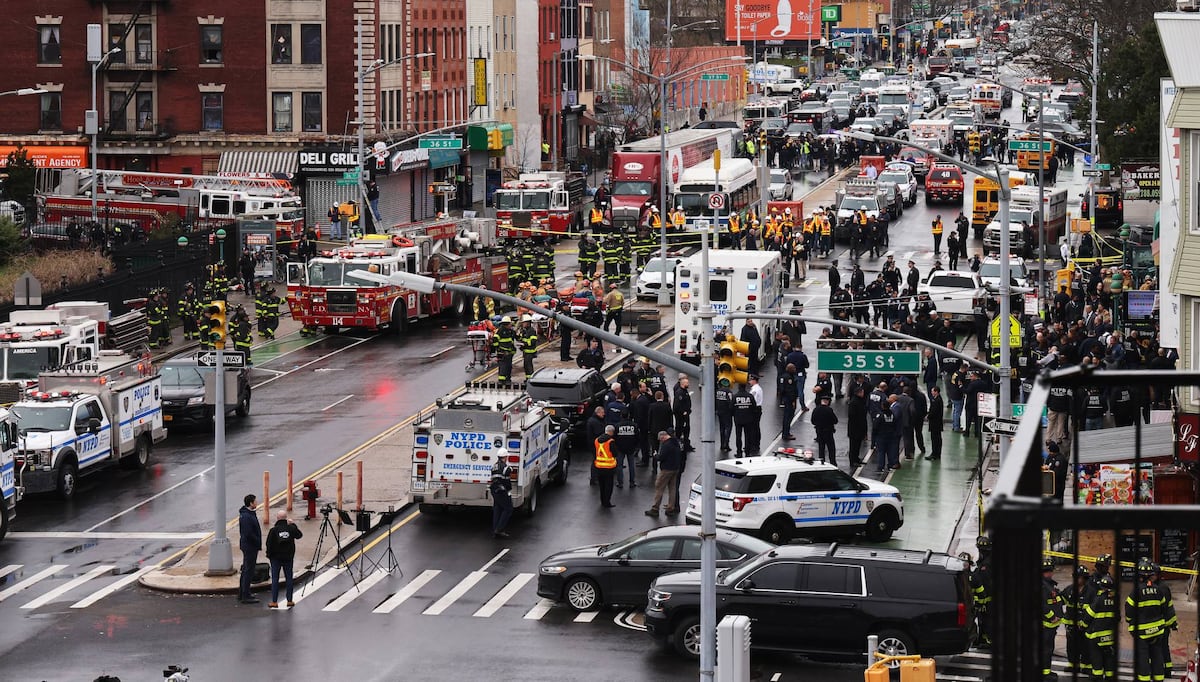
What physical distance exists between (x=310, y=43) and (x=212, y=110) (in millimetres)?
4946

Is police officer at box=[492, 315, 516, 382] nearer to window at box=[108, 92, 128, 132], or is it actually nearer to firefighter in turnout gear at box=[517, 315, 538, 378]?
firefighter in turnout gear at box=[517, 315, 538, 378]

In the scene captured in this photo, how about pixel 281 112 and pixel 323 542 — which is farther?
pixel 281 112

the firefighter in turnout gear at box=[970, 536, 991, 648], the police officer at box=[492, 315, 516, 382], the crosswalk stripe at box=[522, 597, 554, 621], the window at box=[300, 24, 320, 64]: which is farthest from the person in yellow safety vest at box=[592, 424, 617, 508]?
the window at box=[300, 24, 320, 64]

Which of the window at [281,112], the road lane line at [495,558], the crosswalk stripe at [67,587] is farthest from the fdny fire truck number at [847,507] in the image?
the window at [281,112]

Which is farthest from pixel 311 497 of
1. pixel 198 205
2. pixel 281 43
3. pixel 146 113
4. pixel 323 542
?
pixel 146 113

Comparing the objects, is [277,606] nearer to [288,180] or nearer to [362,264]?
[362,264]

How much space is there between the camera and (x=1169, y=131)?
37.2 m

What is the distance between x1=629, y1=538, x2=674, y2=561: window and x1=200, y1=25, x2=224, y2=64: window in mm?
58893

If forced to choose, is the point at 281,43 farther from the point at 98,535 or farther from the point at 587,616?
the point at 587,616

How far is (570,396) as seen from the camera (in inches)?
1567

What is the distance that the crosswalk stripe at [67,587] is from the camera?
1105 inches

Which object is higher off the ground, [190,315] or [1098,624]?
[190,315]

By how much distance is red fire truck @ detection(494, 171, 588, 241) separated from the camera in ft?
246

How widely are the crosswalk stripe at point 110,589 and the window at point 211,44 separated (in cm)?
5488
